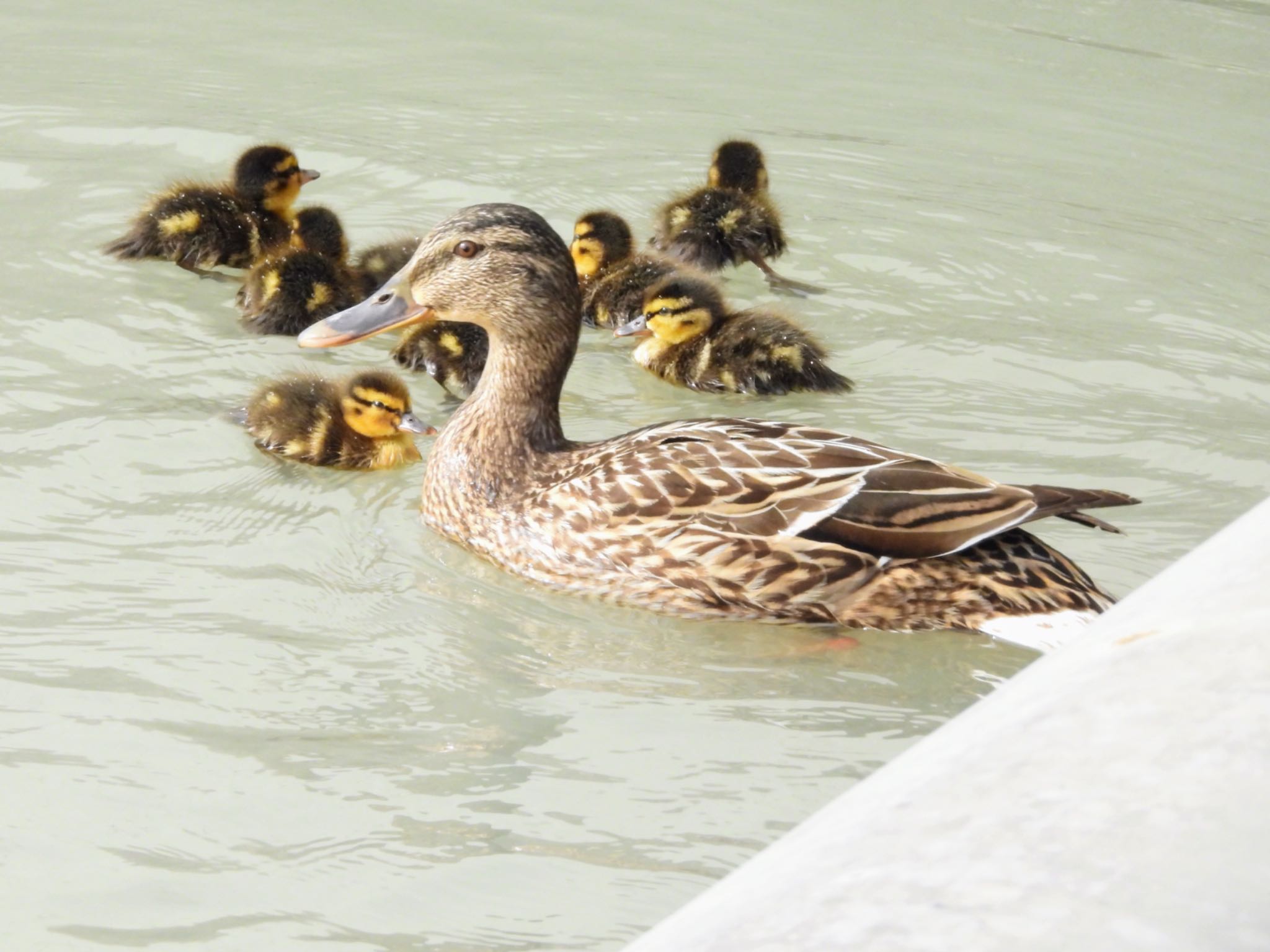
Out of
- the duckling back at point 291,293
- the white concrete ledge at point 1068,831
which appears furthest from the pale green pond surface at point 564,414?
the white concrete ledge at point 1068,831

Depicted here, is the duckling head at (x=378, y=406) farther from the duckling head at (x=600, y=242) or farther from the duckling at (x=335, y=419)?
the duckling head at (x=600, y=242)

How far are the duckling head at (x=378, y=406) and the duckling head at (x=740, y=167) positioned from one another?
5.22ft

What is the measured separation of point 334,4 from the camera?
22.6ft

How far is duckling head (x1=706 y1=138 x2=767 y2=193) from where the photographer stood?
5.11 metres

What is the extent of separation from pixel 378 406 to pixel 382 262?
3.13 feet

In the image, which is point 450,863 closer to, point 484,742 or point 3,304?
point 484,742

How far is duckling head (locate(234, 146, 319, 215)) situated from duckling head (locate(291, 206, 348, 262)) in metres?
0.22

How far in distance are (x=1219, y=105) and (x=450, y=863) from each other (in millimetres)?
5105

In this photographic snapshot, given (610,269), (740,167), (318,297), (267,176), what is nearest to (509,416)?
(318,297)

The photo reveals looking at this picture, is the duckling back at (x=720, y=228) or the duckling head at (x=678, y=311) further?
the duckling back at (x=720, y=228)

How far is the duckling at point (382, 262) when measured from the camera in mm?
4621

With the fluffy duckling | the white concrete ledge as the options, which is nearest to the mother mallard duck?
the fluffy duckling

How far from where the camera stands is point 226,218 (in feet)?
15.7

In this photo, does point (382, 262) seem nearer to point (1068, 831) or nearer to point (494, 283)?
point (494, 283)
